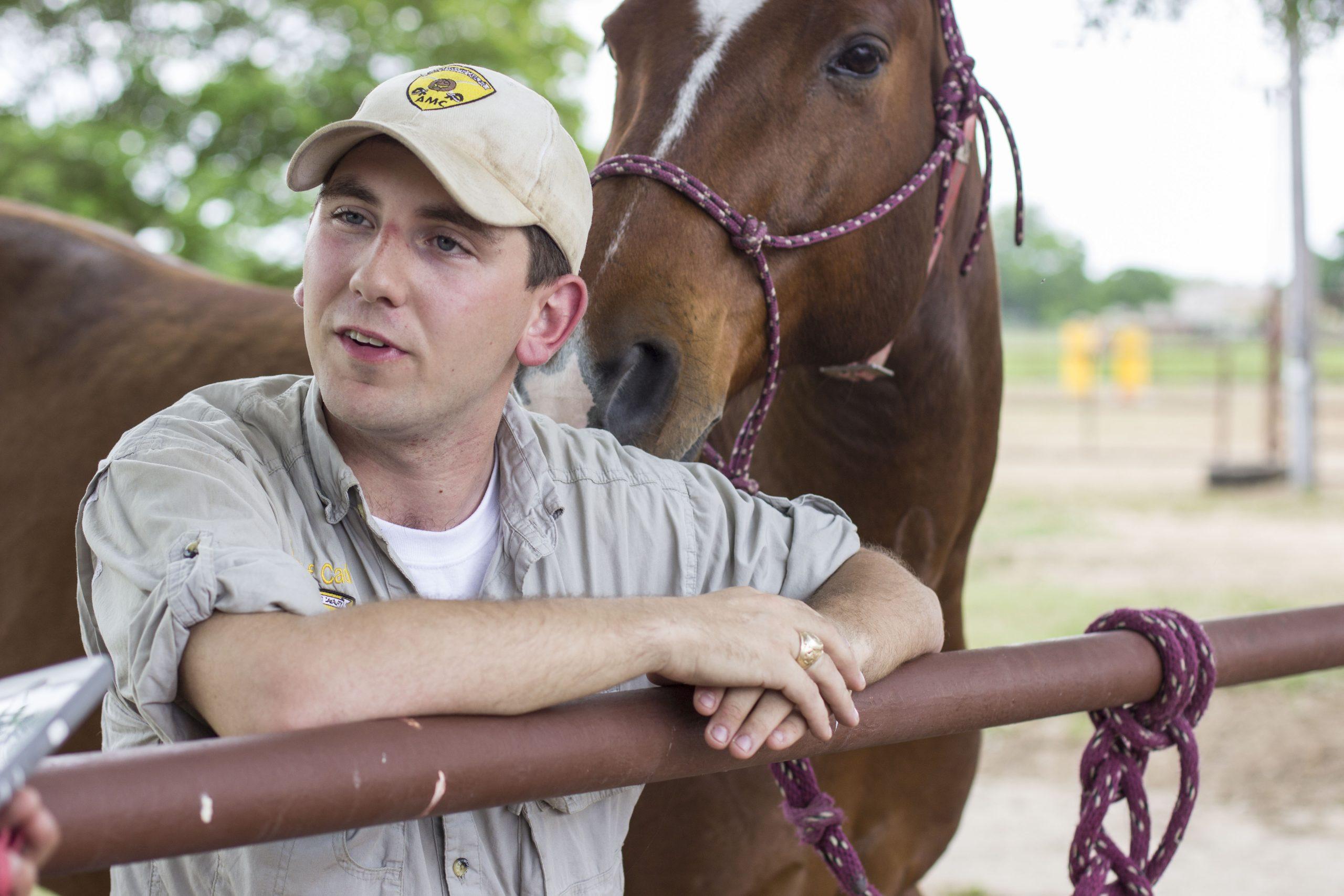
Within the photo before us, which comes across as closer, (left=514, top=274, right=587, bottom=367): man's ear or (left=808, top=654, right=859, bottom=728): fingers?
(left=808, top=654, right=859, bottom=728): fingers

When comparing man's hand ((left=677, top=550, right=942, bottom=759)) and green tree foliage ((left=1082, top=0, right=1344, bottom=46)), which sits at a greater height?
green tree foliage ((left=1082, top=0, right=1344, bottom=46))

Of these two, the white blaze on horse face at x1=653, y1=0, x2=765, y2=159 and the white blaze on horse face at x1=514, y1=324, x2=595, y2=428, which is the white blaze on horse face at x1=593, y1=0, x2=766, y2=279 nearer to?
the white blaze on horse face at x1=653, y1=0, x2=765, y2=159

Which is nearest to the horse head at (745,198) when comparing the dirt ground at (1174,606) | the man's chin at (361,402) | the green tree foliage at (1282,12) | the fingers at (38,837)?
the man's chin at (361,402)

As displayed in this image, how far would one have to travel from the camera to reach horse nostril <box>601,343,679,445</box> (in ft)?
5.35

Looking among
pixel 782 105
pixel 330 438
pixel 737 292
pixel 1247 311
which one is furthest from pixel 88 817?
pixel 1247 311

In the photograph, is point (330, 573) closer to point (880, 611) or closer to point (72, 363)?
point (880, 611)

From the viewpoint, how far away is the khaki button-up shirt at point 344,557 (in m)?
1.06

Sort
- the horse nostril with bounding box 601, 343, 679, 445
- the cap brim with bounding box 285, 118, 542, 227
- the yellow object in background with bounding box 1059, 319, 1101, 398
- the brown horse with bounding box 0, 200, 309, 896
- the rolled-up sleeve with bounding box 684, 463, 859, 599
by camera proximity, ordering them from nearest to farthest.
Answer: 1. the cap brim with bounding box 285, 118, 542, 227
2. the rolled-up sleeve with bounding box 684, 463, 859, 599
3. the horse nostril with bounding box 601, 343, 679, 445
4. the brown horse with bounding box 0, 200, 309, 896
5. the yellow object in background with bounding box 1059, 319, 1101, 398

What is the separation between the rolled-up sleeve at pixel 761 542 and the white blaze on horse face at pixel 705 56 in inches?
17.2

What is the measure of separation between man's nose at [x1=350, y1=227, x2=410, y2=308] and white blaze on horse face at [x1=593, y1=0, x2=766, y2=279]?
495 mm

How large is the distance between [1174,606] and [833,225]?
5.62m

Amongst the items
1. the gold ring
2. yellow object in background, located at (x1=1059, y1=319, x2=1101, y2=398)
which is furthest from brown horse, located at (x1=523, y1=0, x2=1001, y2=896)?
yellow object in background, located at (x1=1059, y1=319, x2=1101, y2=398)

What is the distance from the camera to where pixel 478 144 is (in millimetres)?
1253

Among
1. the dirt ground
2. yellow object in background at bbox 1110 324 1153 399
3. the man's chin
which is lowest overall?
yellow object in background at bbox 1110 324 1153 399
